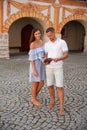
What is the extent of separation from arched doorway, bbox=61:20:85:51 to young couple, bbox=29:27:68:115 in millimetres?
15528

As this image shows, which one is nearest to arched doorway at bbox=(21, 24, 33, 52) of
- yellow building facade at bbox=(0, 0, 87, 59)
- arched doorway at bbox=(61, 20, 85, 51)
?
yellow building facade at bbox=(0, 0, 87, 59)

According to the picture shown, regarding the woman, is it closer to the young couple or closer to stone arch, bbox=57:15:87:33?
the young couple

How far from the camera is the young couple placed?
4.49 metres

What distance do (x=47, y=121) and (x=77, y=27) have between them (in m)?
17.3

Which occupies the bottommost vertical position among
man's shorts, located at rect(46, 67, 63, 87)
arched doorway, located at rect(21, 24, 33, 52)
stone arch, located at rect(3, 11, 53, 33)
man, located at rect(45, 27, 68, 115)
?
man's shorts, located at rect(46, 67, 63, 87)

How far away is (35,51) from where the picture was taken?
493 cm

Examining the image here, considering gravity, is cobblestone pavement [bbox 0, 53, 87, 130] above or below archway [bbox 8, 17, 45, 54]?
below

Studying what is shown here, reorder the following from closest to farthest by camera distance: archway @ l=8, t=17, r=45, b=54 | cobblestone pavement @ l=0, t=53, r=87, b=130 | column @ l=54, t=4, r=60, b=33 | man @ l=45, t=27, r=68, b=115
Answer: cobblestone pavement @ l=0, t=53, r=87, b=130 → man @ l=45, t=27, r=68, b=115 → column @ l=54, t=4, r=60, b=33 → archway @ l=8, t=17, r=45, b=54


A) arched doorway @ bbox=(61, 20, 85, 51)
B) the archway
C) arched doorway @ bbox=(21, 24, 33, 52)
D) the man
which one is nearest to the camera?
the man

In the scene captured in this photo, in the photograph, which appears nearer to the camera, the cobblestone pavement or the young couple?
the cobblestone pavement

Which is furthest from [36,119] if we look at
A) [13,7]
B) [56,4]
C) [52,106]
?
[56,4]

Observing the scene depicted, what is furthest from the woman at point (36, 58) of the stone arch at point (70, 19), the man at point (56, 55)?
the stone arch at point (70, 19)

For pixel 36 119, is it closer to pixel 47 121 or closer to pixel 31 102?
pixel 47 121

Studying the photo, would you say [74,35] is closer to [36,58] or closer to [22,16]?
[22,16]
